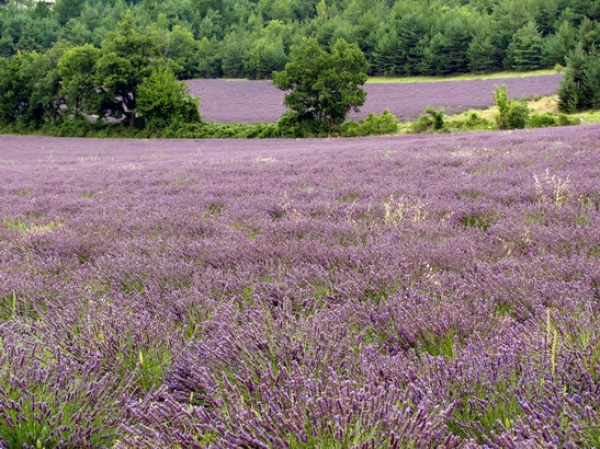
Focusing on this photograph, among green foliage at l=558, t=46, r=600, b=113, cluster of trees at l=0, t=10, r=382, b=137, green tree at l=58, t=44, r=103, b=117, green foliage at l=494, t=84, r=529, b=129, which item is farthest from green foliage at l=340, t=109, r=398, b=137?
green tree at l=58, t=44, r=103, b=117

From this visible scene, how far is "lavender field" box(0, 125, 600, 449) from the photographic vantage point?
3.61 feet

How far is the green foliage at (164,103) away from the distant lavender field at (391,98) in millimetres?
3078

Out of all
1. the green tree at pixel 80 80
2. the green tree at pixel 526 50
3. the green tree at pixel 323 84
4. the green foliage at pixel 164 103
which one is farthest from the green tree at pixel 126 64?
the green tree at pixel 526 50

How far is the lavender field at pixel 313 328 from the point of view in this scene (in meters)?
1.10

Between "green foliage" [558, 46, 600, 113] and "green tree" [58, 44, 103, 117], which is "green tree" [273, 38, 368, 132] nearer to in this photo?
"green foliage" [558, 46, 600, 113]

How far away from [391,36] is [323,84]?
41.4 m

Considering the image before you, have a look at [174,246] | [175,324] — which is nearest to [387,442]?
[175,324]

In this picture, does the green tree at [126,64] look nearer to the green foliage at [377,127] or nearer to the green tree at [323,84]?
the green tree at [323,84]

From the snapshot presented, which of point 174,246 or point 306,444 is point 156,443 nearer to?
point 306,444

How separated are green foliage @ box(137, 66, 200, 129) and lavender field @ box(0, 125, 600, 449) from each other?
114ft

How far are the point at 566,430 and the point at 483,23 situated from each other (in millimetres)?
77810

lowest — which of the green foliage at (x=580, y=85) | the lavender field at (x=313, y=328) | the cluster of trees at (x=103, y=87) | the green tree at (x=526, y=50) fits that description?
the lavender field at (x=313, y=328)

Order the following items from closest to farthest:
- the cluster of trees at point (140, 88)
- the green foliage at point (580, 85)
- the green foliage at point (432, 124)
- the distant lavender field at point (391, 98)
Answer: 1. the green foliage at point (432, 124)
2. the green foliage at point (580, 85)
3. the cluster of trees at point (140, 88)
4. the distant lavender field at point (391, 98)

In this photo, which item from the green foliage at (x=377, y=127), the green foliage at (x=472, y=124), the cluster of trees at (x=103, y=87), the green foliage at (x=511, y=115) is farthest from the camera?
the cluster of trees at (x=103, y=87)
